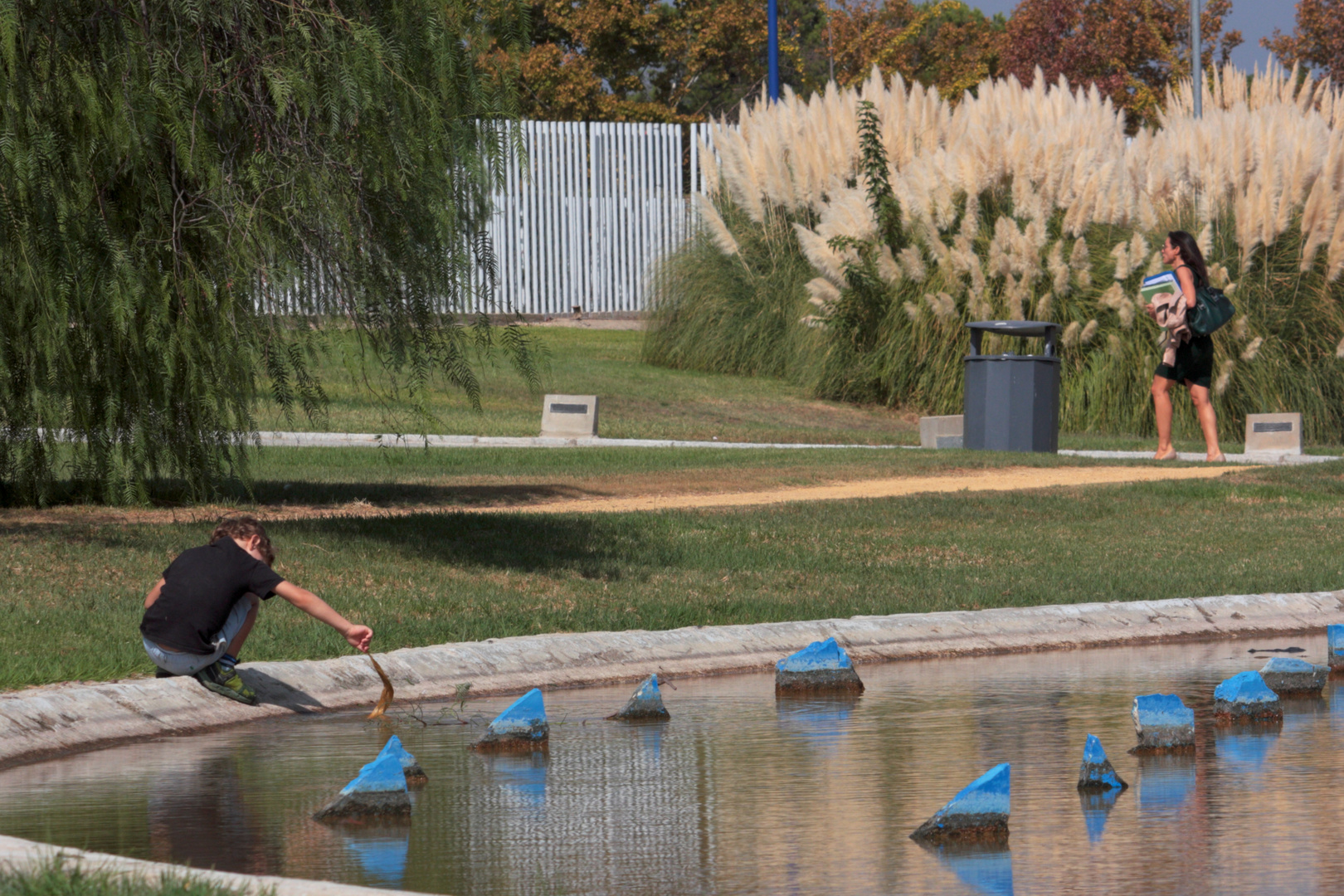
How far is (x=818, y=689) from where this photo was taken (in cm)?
832

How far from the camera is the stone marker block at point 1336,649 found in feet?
29.7

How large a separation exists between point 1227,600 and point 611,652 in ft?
12.6

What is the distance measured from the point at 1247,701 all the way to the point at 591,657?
3043mm

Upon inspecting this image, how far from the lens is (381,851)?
537 centimetres

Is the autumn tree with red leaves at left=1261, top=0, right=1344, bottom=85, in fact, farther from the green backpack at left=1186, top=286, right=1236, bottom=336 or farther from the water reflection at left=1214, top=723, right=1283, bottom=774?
the water reflection at left=1214, top=723, right=1283, bottom=774

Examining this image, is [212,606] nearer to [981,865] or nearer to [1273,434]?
[981,865]

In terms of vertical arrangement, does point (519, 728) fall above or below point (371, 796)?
below

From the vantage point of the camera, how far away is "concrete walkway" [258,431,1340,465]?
1955 cm

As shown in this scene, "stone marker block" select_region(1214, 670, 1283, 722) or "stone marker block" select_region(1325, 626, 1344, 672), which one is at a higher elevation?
"stone marker block" select_region(1214, 670, 1283, 722)

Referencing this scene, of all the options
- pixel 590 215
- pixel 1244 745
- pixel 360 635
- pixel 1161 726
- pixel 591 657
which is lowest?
pixel 591 657

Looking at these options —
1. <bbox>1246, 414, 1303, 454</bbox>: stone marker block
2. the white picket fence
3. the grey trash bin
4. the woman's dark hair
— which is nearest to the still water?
the woman's dark hair

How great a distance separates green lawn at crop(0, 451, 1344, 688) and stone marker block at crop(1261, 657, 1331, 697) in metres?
2.63

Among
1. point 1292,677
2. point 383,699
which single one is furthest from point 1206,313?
point 383,699

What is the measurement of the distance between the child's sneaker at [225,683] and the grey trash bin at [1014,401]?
1290 cm
